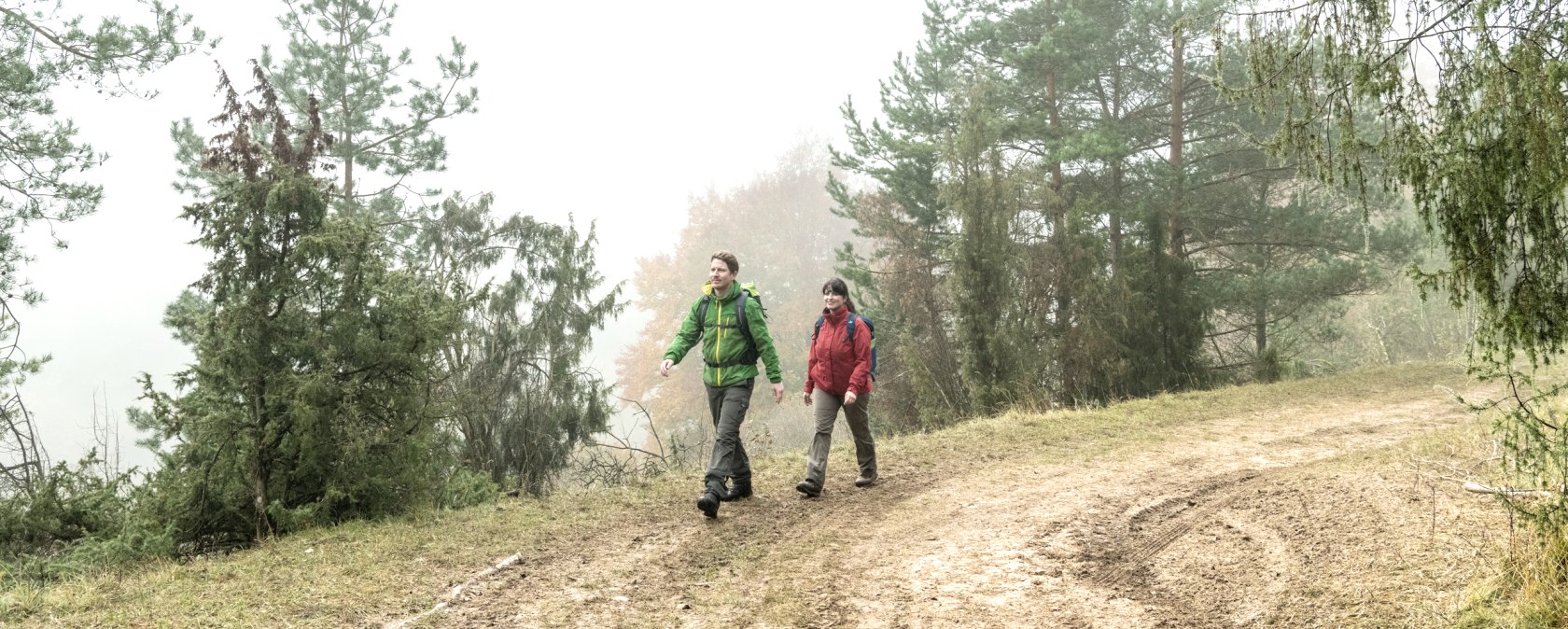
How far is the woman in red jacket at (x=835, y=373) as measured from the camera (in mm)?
7160

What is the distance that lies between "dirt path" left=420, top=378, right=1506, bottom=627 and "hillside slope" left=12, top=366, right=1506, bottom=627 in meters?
0.02

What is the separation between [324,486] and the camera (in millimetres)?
6898

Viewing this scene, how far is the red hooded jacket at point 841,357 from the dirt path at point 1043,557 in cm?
90

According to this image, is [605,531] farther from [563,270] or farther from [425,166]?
[425,166]

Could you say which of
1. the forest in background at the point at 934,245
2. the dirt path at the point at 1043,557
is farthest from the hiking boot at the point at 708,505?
the forest in background at the point at 934,245

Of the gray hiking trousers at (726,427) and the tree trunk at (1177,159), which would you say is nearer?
the gray hiking trousers at (726,427)

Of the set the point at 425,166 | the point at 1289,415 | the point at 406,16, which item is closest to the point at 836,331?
the point at 1289,415

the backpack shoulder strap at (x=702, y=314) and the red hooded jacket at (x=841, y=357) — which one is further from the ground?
the backpack shoulder strap at (x=702, y=314)

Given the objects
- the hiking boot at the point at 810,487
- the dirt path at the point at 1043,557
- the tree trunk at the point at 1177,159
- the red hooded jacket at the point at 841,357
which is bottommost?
the dirt path at the point at 1043,557

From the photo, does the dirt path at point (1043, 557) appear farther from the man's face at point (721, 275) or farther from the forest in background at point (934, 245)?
the man's face at point (721, 275)

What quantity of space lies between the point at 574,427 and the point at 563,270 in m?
2.73

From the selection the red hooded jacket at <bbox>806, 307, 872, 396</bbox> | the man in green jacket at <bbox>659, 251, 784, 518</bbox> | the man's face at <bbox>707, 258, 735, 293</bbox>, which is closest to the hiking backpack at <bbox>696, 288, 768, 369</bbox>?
the man in green jacket at <bbox>659, 251, 784, 518</bbox>

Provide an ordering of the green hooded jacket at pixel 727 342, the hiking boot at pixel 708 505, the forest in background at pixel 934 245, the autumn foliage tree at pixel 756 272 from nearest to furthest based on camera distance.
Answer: the forest in background at pixel 934 245 → the hiking boot at pixel 708 505 → the green hooded jacket at pixel 727 342 → the autumn foliage tree at pixel 756 272

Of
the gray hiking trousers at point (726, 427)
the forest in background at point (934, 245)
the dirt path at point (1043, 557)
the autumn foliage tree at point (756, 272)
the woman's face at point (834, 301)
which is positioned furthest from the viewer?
the autumn foliage tree at point (756, 272)
